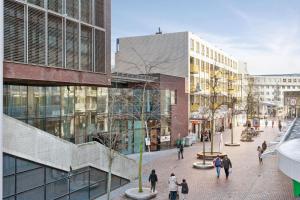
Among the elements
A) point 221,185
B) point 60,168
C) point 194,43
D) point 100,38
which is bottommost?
point 221,185

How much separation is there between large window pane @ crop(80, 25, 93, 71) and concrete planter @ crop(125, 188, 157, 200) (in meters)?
6.43

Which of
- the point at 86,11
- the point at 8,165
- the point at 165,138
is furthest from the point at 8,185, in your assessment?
the point at 165,138

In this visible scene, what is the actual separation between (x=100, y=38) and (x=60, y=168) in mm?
7724

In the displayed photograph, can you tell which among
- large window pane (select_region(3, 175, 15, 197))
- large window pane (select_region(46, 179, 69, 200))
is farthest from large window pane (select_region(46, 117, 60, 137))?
large window pane (select_region(3, 175, 15, 197))

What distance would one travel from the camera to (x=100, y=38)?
75.7 ft

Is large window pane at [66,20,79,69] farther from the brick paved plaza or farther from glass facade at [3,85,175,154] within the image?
the brick paved plaza

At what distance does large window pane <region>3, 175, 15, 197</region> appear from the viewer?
16.0 meters

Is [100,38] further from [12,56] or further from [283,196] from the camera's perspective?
[283,196]

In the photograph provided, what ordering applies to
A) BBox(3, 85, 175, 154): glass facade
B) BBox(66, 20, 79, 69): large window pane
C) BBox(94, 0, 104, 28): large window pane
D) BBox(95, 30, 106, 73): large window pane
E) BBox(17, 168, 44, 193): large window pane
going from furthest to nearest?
BBox(3, 85, 175, 154): glass facade, BBox(95, 30, 106, 73): large window pane, BBox(94, 0, 104, 28): large window pane, BBox(66, 20, 79, 69): large window pane, BBox(17, 168, 44, 193): large window pane

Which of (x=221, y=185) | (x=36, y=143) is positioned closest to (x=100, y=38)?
(x=36, y=143)

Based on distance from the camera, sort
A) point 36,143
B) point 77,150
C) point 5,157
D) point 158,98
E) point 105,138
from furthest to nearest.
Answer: point 158,98, point 105,138, point 77,150, point 36,143, point 5,157

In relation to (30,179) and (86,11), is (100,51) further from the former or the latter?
(30,179)

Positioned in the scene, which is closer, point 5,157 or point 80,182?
point 5,157

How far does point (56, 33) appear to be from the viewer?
19.5 meters
